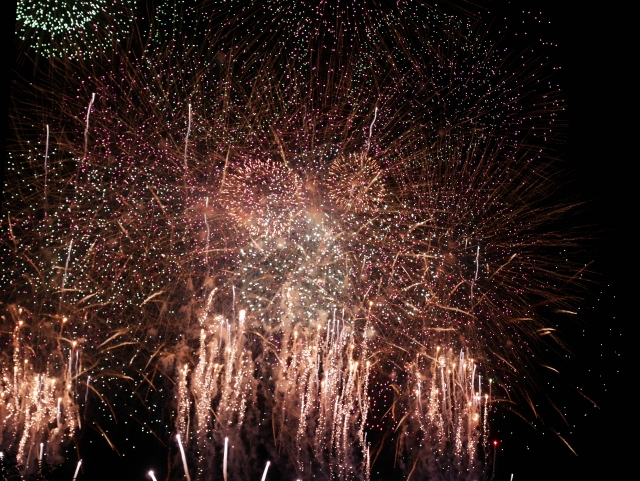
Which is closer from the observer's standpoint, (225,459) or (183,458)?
(183,458)

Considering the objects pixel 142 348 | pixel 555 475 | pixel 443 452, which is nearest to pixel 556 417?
pixel 555 475

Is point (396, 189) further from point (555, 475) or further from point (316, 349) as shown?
point (555, 475)

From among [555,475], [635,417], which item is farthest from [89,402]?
[635,417]

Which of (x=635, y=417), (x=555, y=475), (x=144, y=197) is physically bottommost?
(x=555, y=475)

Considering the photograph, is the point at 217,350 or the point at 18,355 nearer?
the point at 18,355

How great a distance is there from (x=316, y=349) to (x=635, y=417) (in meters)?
5.39

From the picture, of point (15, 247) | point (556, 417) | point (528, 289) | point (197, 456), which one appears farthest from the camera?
point (556, 417)

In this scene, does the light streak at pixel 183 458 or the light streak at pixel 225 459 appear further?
the light streak at pixel 225 459

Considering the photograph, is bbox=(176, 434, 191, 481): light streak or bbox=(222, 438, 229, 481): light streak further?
bbox=(222, 438, 229, 481): light streak

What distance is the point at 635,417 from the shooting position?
38.3 feet

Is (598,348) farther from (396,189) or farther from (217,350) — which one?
(217,350)

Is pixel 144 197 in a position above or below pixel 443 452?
above

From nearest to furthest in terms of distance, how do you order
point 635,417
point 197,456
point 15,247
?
point 15,247
point 197,456
point 635,417

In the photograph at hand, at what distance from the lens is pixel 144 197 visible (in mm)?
9164
